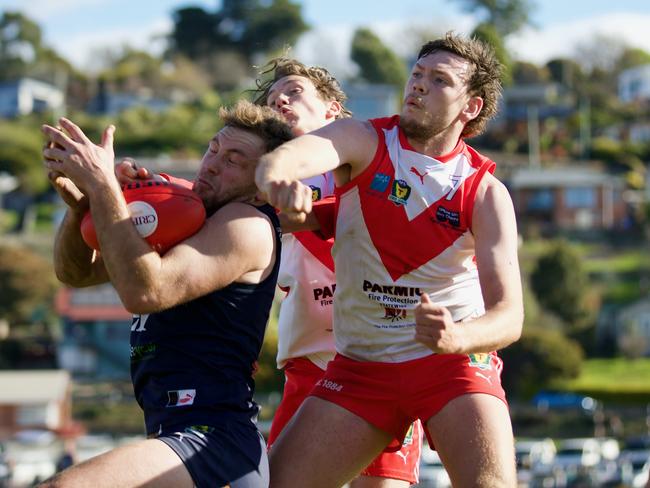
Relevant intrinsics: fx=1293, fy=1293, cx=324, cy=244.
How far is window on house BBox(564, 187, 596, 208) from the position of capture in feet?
326

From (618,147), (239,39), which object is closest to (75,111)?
(239,39)

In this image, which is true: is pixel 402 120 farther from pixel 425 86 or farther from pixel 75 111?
pixel 75 111

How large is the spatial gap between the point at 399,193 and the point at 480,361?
918 millimetres

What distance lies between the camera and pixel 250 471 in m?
5.52

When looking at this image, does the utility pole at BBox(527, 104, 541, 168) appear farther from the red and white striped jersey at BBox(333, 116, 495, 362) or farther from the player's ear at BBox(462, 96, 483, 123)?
the red and white striped jersey at BBox(333, 116, 495, 362)

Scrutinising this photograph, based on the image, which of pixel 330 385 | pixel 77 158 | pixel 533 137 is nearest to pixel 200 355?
pixel 77 158

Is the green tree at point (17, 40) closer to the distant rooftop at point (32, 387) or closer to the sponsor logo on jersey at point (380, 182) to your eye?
the distant rooftop at point (32, 387)

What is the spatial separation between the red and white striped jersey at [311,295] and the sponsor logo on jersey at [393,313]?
108 cm

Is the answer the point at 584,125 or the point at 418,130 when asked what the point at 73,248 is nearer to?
the point at 418,130

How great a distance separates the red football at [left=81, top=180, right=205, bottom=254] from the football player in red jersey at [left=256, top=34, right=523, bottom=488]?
0.81 meters

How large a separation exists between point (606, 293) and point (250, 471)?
250 ft

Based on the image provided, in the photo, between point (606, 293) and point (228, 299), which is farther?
point (606, 293)

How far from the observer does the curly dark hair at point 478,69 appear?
6.55 metres

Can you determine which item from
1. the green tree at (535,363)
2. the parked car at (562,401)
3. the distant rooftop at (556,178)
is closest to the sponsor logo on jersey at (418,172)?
Answer: the parked car at (562,401)
